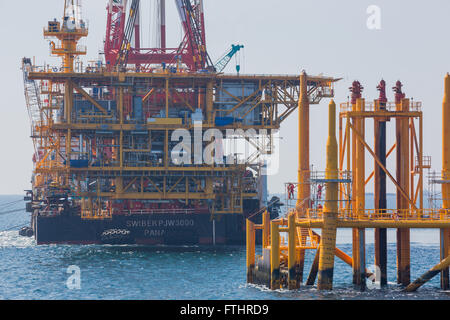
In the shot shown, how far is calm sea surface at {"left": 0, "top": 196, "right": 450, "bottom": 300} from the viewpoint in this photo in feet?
170

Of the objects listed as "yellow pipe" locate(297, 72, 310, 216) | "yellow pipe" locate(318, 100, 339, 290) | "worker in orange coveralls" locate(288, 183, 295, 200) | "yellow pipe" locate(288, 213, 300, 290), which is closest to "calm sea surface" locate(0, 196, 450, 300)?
"yellow pipe" locate(288, 213, 300, 290)

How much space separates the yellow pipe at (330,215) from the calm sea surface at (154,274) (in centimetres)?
112

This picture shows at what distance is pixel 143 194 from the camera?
83.7 m

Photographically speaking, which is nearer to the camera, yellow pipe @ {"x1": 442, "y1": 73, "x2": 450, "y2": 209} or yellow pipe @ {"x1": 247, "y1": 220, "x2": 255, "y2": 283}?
yellow pipe @ {"x1": 442, "y1": 73, "x2": 450, "y2": 209}

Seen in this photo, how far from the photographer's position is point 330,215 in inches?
1873

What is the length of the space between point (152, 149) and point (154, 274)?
24149mm

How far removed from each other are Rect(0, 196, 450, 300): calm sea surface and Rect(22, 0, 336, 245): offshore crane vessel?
2.40 meters

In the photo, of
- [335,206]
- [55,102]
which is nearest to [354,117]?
[335,206]

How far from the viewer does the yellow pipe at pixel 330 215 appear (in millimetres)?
47375

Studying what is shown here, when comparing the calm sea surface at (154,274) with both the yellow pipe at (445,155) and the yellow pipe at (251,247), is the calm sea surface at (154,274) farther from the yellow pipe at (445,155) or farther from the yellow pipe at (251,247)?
the yellow pipe at (445,155)

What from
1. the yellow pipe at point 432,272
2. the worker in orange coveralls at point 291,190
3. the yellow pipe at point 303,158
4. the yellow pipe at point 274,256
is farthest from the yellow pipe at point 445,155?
the yellow pipe at point 274,256

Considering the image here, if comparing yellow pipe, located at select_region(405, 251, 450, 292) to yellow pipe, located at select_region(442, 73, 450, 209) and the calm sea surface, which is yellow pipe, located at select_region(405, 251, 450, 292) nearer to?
the calm sea surface

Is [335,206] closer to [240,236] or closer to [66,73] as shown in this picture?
[240,236]

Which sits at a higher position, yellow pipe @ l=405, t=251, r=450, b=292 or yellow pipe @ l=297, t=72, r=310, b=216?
yellow pipe @ l=297, t=72, r=310, b=216
